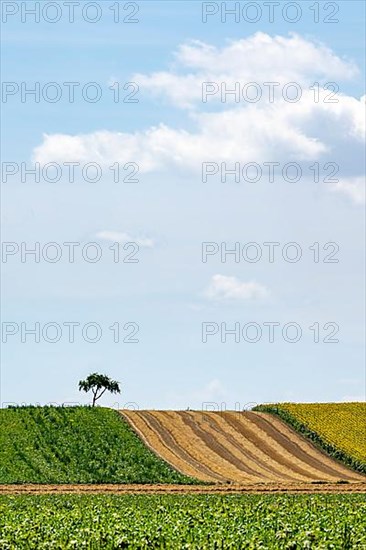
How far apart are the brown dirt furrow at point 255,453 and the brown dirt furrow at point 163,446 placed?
14.3 feet

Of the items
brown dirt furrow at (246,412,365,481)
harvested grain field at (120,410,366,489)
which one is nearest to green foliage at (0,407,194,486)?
harvested grain field at (120,410,366,489)

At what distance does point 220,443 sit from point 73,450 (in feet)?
38.7

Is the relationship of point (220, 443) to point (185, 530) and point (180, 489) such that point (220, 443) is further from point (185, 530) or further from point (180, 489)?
point (185, 530)

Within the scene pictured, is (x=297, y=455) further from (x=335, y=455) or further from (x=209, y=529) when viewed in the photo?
(x=209, y=529)

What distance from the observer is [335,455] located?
81.9 m

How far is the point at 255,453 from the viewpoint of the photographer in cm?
7981

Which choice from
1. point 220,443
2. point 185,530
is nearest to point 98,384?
point 220,443

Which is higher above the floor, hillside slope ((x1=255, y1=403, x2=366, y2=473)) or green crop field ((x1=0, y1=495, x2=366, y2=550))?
hillside slope ((x1=255, y1=403, x2=366, y2=473))

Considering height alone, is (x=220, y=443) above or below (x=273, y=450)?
above

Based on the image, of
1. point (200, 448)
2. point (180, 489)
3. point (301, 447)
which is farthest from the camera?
point (301, 447)

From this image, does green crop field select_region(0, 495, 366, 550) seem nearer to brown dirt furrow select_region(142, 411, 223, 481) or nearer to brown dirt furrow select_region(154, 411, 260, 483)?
brown dirt furrow select_region(142, 411, 223, 481)

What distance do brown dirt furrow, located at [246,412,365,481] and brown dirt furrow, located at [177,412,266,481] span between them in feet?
14.3

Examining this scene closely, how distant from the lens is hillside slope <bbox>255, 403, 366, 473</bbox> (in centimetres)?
8218

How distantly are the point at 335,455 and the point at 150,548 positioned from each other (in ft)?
183
